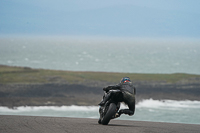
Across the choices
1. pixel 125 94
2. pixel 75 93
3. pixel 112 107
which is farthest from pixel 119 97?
pixel 75 93

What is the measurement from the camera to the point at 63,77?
213 ft

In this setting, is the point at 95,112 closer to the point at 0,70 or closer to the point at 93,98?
the point at 93,98

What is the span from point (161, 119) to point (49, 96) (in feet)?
61.4

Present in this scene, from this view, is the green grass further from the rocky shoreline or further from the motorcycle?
the motorcycle

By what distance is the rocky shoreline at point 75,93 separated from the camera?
50.1 metres

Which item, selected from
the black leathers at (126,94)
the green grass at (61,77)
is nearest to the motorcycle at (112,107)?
the black leathers at (126,94)

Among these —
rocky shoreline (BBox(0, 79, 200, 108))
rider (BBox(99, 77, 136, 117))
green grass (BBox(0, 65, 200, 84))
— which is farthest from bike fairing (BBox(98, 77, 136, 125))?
green grass (BBox(0, 65, 200, 84))

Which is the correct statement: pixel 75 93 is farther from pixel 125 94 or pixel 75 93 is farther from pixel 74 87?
pixel 125 94

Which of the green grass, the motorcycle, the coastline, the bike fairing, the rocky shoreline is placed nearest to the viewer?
the motorcycle

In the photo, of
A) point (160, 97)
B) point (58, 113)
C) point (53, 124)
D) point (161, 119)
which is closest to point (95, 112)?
point (58, 113)

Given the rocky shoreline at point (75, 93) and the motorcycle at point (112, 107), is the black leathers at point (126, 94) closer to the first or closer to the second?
the motorcycle at point (112, 107)

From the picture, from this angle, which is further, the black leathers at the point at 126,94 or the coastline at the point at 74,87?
the coastline at the point at 74,87

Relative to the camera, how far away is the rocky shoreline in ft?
164

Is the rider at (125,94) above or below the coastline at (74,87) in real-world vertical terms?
below
